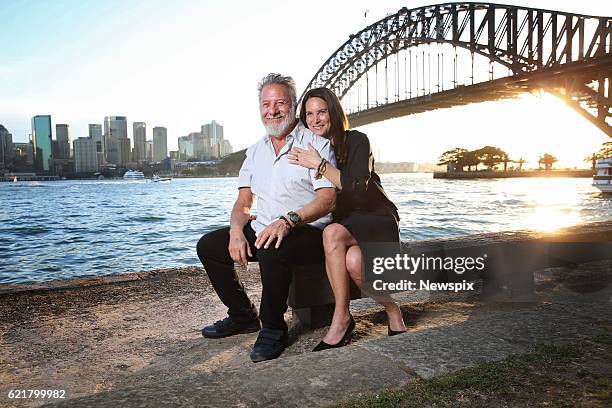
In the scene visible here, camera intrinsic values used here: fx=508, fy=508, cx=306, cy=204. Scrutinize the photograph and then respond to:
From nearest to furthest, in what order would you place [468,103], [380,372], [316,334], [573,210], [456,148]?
[380,372]
[316,334]
[573,210]
[468,103]
[456,148]

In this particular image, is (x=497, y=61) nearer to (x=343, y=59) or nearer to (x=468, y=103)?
(x=468, y=103)

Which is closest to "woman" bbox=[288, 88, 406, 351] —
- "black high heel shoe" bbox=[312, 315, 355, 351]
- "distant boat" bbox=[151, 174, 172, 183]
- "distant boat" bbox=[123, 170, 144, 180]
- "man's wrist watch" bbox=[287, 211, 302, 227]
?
"black high heel shoe" bbox=[312, 315, 355, 351]

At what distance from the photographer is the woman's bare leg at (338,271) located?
2119 millimetres

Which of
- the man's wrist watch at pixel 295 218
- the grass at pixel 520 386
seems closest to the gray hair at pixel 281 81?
the man's wrist watch at pixel 295 218

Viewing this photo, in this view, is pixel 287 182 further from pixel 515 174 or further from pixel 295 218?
pixel 515 174

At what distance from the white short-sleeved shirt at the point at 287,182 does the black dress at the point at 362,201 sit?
8 centimetres

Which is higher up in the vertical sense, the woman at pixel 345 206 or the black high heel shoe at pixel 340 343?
the woman at pixel 345 206

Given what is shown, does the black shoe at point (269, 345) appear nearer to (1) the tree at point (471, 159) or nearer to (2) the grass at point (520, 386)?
(2) the grass at point (520, 386)

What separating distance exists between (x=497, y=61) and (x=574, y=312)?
2687cm

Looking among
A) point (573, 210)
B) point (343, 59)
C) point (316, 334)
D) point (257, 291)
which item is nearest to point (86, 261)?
point (257, 291)

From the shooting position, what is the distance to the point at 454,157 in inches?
3526

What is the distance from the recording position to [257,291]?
11.0ft

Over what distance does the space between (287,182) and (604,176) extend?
1092 inches

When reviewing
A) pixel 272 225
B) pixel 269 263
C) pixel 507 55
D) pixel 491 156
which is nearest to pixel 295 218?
pixel 272 225
